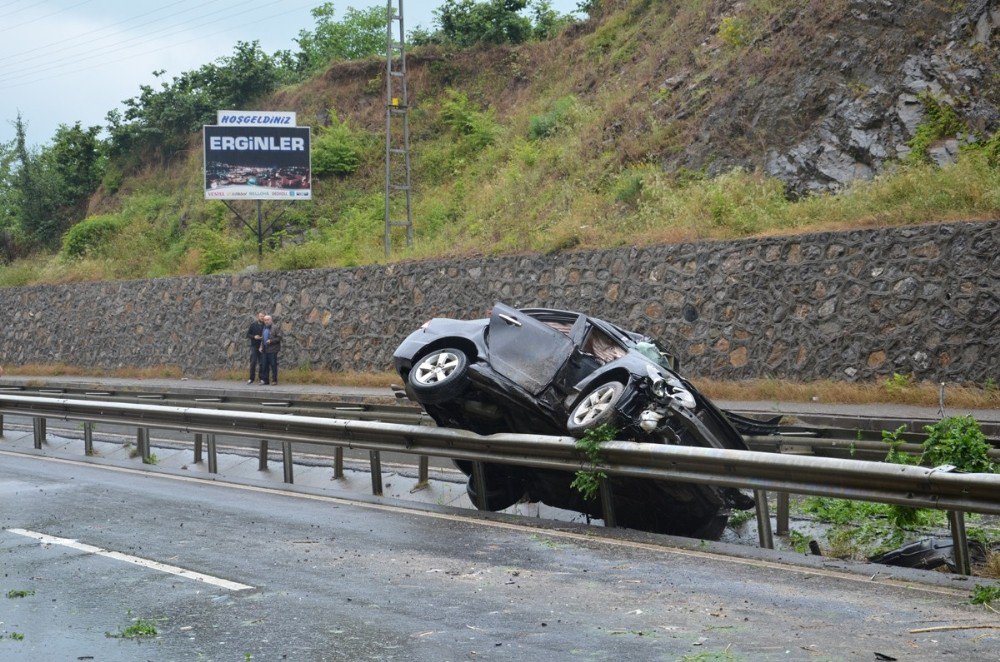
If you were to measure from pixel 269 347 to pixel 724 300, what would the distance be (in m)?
14.2

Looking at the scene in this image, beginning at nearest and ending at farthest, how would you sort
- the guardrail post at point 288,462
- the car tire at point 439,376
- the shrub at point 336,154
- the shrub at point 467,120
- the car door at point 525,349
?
1. the car tire at point 439,376
2. the car door at point 525,349
3. the guardrail post at point 288,462
4. the shrub at point 467,120
5. the shrub at point 336,154

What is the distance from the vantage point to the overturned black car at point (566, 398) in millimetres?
9000

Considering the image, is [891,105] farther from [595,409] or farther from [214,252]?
[214,252]

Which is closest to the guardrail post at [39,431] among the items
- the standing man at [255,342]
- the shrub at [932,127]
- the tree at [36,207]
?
the standing man at [255,342]

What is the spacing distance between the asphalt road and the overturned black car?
78 cm

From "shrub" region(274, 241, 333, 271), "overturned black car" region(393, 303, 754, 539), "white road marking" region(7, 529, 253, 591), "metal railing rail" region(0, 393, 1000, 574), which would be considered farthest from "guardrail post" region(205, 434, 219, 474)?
"shrub" region(274, 241, 333, 271)

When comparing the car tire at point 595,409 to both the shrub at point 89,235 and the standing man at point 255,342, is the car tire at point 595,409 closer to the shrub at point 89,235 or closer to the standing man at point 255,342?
the standing man at point 255,342

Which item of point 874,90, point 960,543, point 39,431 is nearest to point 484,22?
point 874,90

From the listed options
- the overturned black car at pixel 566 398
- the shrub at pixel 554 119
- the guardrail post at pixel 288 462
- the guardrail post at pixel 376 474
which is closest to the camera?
the overturned black car at pixel 566 398

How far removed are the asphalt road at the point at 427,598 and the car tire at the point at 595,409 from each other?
808 mm

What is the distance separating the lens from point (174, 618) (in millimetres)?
6215

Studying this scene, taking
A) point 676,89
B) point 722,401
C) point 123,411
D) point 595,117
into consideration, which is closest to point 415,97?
point 595,117

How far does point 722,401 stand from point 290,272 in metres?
16.5

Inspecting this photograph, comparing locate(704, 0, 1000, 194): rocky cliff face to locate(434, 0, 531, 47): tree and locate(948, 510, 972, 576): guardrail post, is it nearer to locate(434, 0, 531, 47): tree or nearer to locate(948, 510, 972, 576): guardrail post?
locate(948, 510, 972, 576): guardrail post
